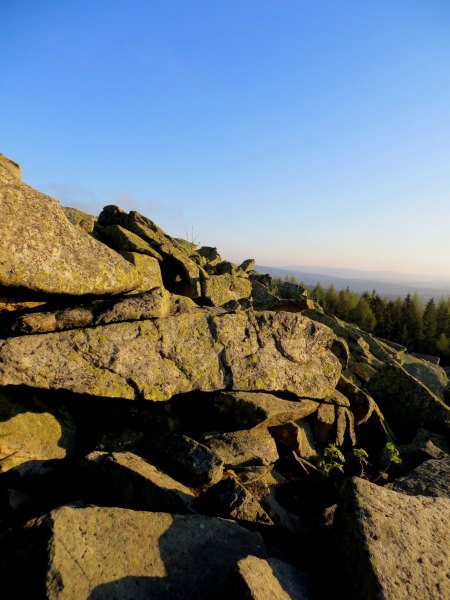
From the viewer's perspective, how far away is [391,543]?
7445mm

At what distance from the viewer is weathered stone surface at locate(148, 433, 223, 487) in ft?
31.6

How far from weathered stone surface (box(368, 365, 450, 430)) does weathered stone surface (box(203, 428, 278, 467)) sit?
9122 millimetres

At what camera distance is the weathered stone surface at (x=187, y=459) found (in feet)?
31.6

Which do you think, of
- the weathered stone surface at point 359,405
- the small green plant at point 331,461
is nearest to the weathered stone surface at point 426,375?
the weathered stone surface at point 359,405

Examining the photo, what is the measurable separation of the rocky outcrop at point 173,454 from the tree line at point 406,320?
1953 inches

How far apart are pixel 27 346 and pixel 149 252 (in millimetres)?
9084

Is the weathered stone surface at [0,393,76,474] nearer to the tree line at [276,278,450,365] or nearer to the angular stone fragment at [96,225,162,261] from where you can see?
the angular stone fragment at [96,225,162,261]

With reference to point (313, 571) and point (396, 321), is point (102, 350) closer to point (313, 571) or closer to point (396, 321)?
point (313, 571)

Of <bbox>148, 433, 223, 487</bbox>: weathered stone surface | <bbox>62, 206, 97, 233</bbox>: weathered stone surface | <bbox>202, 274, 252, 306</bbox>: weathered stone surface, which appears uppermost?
<bbox>62, 206, 97, 233</bbox>: weathered stone surface

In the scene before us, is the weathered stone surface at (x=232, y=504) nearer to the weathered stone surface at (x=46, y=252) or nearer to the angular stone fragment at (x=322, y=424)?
the angular stone fragment at (x=322, y=424)

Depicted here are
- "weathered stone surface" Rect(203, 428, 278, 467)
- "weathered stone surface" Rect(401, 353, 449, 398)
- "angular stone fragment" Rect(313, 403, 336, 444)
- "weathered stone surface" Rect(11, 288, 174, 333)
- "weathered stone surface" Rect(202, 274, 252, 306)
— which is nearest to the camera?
"weathered stone surface" Rect(11, 288, 174, 333)

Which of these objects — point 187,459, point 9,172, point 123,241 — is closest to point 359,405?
point 187,459

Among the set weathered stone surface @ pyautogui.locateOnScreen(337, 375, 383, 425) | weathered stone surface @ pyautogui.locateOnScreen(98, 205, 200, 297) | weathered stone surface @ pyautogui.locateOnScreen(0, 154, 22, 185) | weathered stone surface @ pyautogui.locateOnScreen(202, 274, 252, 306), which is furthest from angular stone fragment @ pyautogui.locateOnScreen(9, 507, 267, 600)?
weathered stone surface @ pyautogui.locateOnScreen(202, 274, 252, 306)

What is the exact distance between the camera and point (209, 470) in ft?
31.6
